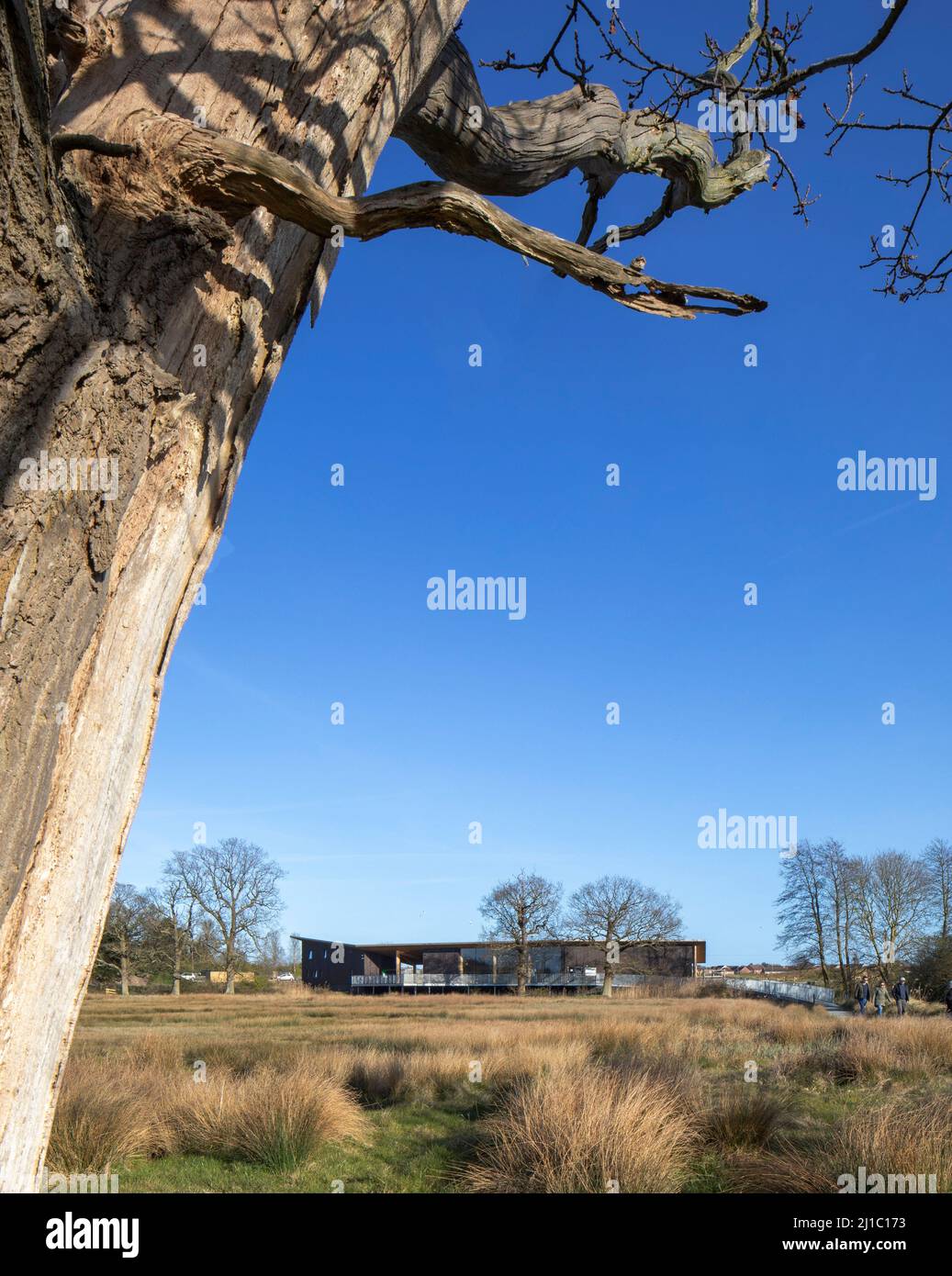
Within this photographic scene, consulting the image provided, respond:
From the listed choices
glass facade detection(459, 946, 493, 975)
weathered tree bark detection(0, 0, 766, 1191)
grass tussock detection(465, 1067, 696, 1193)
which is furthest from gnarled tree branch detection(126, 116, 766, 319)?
glass facade detection(459, 946, 493, 975)

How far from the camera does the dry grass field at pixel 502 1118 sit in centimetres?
594

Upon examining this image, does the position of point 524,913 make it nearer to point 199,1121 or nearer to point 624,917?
point 624,917

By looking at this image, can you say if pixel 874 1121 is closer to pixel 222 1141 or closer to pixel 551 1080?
pixel 551 1080

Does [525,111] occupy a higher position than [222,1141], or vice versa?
[525,111]

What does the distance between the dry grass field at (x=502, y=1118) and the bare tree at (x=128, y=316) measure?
547 centimetres

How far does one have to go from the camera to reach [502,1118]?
7.23 metres

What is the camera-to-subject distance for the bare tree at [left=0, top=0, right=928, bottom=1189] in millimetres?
1426

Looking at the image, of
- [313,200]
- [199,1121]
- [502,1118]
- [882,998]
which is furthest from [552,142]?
[882,998]

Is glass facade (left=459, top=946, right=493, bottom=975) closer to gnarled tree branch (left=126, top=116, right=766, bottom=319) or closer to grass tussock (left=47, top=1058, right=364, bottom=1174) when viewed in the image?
grass tussock (left=47, top=1058, right=364, bottom=1174)

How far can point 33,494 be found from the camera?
4.76 ft

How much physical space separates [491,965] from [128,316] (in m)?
56.0

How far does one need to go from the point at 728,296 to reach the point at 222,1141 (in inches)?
313
